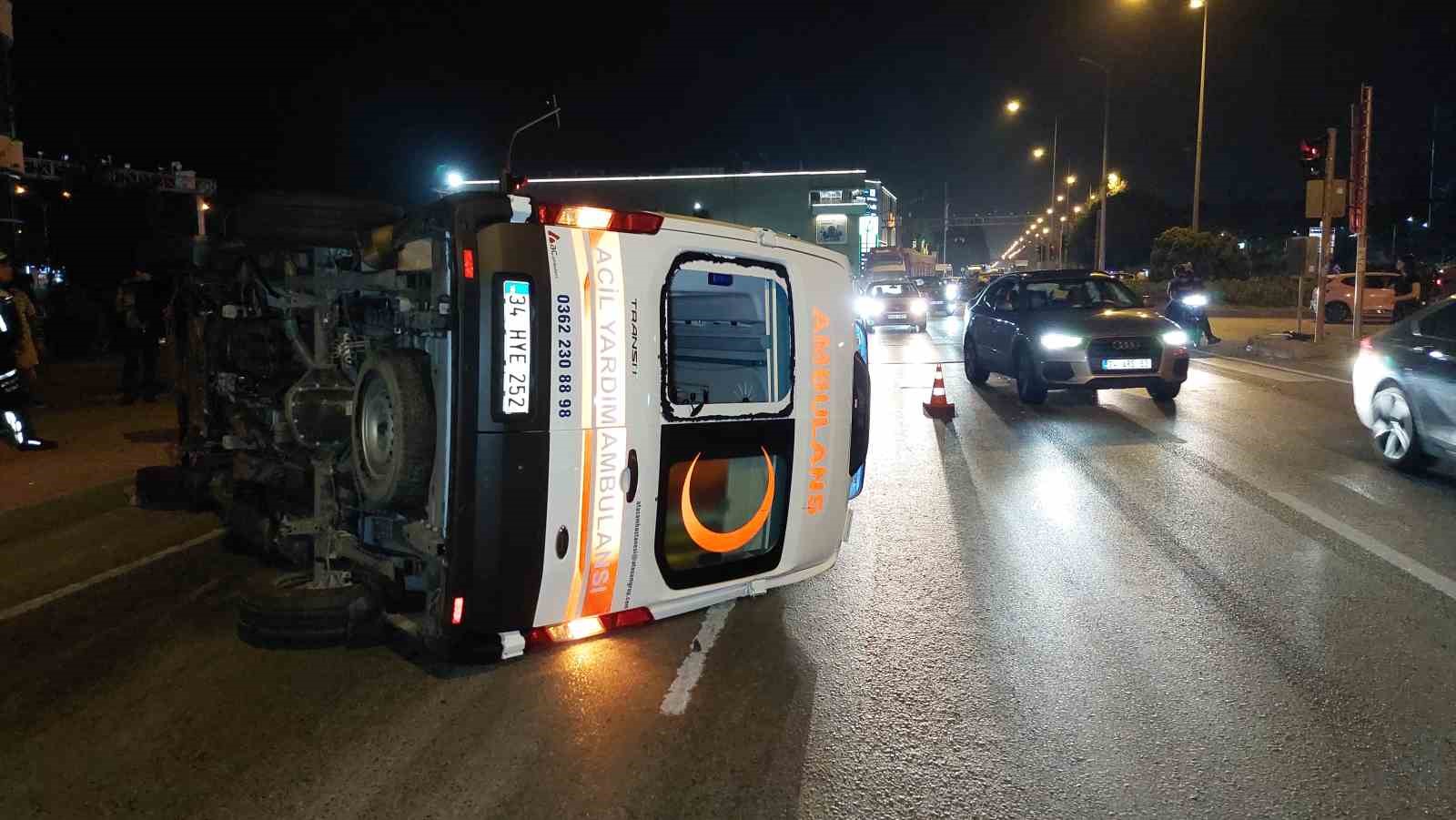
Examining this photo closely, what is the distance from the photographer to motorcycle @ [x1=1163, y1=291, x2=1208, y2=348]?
867 inches

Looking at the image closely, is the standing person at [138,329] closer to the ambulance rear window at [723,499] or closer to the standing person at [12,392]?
the standing person at [12,392]

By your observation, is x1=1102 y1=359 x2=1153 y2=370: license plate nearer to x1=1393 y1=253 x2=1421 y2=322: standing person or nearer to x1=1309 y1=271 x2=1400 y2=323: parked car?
x1=1309 y1=271 x2=1400 y2=323: parked car

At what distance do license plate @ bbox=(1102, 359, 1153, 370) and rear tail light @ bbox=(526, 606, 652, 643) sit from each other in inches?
372

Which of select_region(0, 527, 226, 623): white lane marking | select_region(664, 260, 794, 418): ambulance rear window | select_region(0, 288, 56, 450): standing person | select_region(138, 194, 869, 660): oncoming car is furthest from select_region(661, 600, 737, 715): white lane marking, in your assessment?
select_region(0, 288, 56, 450): standing person

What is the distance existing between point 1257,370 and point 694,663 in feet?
53.5

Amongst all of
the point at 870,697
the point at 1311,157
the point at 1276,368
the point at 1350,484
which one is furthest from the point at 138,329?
the point at 1311,157

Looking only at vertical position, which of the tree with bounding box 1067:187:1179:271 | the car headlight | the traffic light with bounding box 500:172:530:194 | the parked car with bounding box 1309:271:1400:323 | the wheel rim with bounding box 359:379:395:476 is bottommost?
the wheel rim with bounding box 359:379:395:476

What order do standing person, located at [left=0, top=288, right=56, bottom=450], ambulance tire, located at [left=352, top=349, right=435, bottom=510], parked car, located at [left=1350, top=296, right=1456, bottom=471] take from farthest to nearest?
standing person, located at [left=0, top=288, right=56, bottom=450]
parked car, located at [left=1350, top=296, right=1456, bottom=471]
ambulance tire, located at [left=352, top=349, right=435, bottom=510]

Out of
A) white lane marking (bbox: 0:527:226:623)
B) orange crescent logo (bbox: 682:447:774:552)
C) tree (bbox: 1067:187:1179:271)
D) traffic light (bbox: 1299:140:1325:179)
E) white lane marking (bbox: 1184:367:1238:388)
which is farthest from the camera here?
tree (bbox: 1067:187:1179:271)

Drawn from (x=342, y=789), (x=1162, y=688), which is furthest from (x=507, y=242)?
(x=1162, y=688)

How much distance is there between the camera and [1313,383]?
52.4 ft

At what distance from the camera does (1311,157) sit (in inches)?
842

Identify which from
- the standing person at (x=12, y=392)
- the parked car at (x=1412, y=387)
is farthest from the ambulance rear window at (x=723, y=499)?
the standing person at (x=12, y=392)

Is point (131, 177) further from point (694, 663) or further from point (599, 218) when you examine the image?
point (599, 218)
